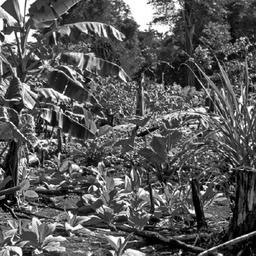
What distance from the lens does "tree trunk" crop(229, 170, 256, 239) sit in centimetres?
346

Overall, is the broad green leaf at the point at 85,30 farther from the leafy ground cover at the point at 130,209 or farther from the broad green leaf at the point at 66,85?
the leafy ground cover at the point at 130,209

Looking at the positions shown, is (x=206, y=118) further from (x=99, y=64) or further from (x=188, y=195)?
(x=99, y=64)

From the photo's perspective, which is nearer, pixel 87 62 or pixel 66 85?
pixel 66 85

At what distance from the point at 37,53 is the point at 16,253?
364 cm

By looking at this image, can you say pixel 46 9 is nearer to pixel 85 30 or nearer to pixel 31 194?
pixel 85 30

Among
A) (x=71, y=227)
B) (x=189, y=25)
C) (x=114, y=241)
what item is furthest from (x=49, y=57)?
(x=189, y=25)

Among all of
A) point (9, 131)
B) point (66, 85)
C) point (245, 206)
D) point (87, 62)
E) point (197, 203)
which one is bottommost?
point (197, 203)

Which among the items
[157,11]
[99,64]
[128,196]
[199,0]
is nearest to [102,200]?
[128,196]

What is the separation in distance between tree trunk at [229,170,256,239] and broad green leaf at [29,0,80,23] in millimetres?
3532

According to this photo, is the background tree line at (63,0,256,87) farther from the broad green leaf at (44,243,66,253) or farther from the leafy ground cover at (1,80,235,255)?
the broad green leaf at (44,243,66,253)

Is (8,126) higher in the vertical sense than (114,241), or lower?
higher

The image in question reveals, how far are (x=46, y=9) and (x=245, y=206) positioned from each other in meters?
3.73

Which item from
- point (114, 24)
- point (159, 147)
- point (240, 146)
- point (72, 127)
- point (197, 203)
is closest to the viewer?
point (240, 146)

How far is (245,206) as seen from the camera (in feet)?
11.4
